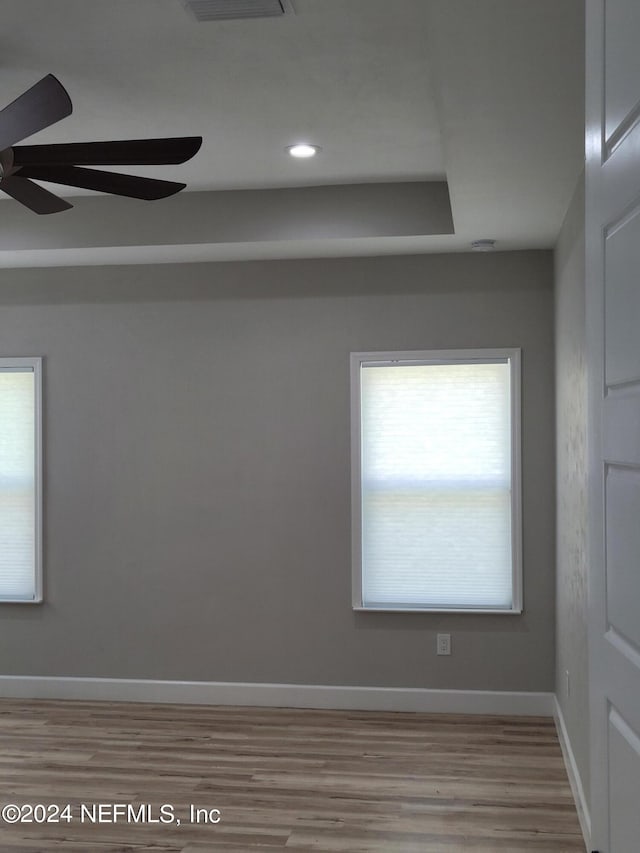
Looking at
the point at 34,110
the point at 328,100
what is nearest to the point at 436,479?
the point at 328,100

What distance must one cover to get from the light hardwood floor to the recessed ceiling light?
9.09 feet

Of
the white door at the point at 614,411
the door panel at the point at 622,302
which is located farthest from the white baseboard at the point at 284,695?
the door panel at the point at 622,302

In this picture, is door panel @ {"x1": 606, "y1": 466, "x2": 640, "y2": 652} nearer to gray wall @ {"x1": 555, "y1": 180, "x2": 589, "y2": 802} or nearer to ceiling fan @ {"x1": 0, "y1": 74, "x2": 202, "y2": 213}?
ceiling fan @ {"x1": 0, "y1": 74, "x2": 202, "y2": 213}

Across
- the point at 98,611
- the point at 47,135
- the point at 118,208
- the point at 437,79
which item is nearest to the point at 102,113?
the point at 47,135

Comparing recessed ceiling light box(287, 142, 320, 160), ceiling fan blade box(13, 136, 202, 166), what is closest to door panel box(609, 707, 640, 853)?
ceiling fan blade box(13, 136, 202, 166)

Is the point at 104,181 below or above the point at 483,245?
below

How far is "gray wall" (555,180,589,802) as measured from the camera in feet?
11.6

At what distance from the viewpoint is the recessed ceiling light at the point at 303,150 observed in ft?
13.0

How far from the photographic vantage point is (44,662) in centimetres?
537

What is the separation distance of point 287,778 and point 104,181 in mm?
2677

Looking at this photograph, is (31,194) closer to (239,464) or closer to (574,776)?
(239,464)

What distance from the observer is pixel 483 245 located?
4.77 metres

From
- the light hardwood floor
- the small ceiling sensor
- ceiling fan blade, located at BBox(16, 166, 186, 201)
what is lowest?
the light hardwood floor

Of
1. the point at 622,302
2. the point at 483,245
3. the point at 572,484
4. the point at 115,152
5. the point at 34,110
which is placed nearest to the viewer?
the point at 622,302
